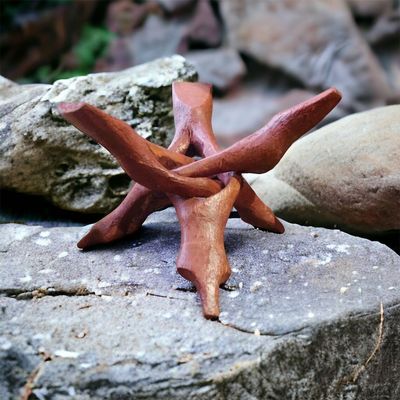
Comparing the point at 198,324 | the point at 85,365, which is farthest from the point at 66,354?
the point at 198,324

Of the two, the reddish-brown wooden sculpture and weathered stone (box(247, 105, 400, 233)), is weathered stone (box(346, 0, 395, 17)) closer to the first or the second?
weathered stone (box(247, 105, 400, 233))

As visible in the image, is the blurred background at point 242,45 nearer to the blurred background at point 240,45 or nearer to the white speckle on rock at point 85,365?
the blurred background at point 240,45

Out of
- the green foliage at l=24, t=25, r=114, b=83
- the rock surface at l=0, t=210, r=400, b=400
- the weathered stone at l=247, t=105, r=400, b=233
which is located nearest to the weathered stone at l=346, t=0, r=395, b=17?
the green foliage at l=24, t=25, r=114, b=83

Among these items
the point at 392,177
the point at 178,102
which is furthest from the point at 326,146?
the point at 178,102

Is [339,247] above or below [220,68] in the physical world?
above

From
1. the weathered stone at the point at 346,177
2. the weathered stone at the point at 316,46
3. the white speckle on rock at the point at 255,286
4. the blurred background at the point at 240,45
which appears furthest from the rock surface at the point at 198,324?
the weathered stone at the point at 316,46

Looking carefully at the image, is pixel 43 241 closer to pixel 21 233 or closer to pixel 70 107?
pixel 21 233

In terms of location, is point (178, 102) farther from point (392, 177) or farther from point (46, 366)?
point (46, 366)
